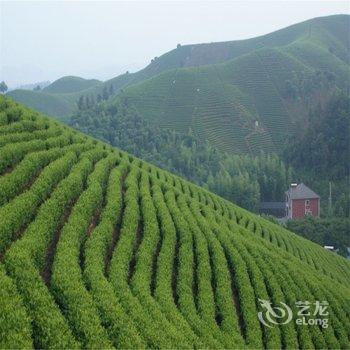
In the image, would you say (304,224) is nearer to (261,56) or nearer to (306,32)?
(261,56)

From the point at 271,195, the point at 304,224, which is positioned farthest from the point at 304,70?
the point at 304,224

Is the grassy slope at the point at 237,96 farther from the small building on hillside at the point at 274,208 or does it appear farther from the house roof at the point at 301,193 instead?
the house roof at the point at 301,193

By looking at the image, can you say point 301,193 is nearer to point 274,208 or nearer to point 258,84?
point 274,208

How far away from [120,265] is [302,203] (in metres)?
51.4

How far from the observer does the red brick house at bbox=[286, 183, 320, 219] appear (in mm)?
62406

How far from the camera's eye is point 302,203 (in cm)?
6250

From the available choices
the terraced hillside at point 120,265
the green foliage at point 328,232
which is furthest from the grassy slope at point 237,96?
the terraced hillside at point 120,265

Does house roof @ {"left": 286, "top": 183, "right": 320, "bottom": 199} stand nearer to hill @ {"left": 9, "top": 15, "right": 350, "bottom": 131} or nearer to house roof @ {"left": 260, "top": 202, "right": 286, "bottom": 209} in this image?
house roof @ {"left": 260, "top": 202, "right": 286, "bottom": 209}

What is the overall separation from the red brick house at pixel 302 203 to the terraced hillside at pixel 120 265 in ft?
129

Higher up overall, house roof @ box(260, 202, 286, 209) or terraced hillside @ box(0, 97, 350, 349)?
terraced hillside @ box(0, 97, 350, 349)

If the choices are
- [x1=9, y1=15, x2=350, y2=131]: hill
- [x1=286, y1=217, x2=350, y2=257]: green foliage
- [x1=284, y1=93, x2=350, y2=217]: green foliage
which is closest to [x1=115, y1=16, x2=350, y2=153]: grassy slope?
[x1=9, y1=15, x2=350, y2=131]: hill

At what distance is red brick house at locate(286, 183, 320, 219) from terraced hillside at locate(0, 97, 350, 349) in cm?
3941

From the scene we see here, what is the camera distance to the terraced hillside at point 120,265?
11.3m

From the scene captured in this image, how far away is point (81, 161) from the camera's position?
22328 millimetres
